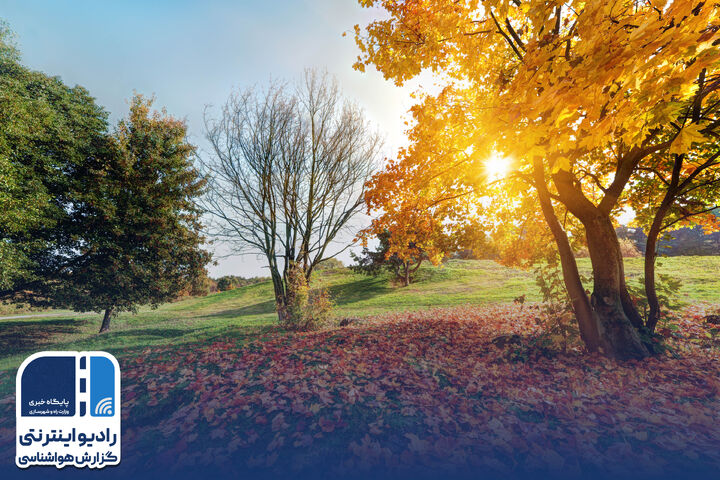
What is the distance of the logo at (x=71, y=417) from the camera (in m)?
3.35

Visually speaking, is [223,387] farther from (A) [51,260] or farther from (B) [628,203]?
(A) [51,260]

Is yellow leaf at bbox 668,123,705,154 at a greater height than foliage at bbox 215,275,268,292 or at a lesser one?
greater

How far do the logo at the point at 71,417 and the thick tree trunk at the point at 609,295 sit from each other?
8458 mm

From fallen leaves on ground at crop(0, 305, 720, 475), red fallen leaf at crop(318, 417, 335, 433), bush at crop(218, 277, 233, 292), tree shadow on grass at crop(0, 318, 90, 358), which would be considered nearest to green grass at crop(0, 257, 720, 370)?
tree shadow on grass at crop(0, 318, 90, 358)

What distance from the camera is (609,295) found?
18.7ft

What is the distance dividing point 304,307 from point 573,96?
29.0 ft

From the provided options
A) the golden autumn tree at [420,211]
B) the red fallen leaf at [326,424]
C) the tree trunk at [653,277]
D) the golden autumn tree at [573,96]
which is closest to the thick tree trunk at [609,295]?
the golden autumn tree at [573,96]

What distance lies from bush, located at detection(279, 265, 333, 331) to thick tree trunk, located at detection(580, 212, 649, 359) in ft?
25.1

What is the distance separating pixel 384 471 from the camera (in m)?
2.92

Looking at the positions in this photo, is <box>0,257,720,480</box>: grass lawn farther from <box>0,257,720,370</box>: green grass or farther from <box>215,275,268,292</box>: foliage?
<box>215,275,268,292</box>: foliage

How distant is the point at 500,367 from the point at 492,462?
8.68ft

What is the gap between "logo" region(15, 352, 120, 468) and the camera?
335 centimetres

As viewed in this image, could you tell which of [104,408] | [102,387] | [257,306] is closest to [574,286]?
[104,408]

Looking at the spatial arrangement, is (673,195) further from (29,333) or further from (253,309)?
(253,309)
